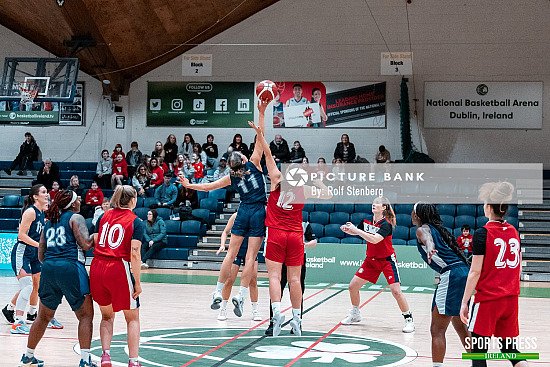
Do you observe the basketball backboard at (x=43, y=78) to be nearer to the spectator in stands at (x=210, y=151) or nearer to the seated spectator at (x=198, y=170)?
the seated spectator at (x=198, y=170)

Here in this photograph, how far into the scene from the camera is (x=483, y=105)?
22.8 m

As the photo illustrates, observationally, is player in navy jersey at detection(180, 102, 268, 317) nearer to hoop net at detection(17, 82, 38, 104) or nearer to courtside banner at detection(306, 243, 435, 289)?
courtside banner at detection(306, 243, 435, 289)

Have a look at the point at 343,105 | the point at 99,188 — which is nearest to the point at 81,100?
the point at 99,188

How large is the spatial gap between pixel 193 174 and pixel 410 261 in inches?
275

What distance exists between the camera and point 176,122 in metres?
24.3

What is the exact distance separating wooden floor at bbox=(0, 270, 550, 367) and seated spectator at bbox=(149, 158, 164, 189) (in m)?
8.21

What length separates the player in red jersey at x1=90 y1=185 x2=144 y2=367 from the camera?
21.6 ft

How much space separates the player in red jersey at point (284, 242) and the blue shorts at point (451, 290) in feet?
7.56

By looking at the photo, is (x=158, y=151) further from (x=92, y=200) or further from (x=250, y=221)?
(x=250, y=221)


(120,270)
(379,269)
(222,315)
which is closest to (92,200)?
(222,315)

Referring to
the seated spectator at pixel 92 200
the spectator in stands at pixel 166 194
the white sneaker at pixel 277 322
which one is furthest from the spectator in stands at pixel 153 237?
the white sneaker at pixel 277 322

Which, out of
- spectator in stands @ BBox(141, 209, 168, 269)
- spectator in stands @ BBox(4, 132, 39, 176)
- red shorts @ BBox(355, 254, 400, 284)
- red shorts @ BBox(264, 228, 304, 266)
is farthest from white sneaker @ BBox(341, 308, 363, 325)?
spectator in stands @ BBox(4, 132, 39, 176)

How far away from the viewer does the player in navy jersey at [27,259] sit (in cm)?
854

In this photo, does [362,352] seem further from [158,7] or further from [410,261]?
[158,7]
